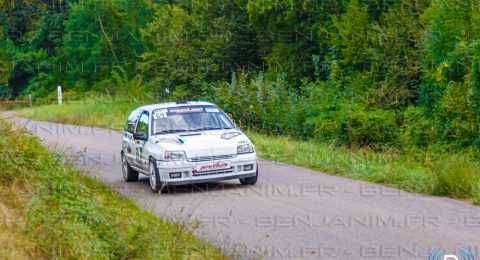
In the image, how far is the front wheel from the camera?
15.6 m

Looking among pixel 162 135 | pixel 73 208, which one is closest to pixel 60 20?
pixel 162 135

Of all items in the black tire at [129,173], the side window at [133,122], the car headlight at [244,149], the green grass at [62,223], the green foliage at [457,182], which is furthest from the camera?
the side window at [133,122]

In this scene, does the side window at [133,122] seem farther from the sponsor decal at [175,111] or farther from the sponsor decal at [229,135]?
the sponsor decal at [229,135]

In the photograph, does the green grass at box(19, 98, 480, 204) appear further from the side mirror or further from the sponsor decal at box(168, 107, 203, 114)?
the sponsor decal at box(168, 107, 203, 114)

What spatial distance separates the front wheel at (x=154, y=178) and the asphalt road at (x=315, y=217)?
5.8 inches

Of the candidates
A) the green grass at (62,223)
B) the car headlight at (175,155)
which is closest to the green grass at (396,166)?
the car headlight at (175,155)

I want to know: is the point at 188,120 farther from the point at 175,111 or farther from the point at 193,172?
the point at 193,172

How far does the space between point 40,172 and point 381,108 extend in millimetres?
19309

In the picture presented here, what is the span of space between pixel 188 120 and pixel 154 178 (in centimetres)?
160

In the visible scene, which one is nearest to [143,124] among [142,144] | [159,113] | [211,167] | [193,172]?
[159,113]

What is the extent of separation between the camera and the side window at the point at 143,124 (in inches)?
669

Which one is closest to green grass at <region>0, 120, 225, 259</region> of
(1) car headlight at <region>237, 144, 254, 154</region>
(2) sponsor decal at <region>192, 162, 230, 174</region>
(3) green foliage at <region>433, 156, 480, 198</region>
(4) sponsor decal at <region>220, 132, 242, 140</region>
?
(2) sponsor decal at <region>192, 162, 230, 174</region>

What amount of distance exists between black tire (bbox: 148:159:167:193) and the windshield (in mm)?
890

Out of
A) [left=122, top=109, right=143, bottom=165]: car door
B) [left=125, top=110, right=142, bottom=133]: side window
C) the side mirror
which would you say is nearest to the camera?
the side mirror
